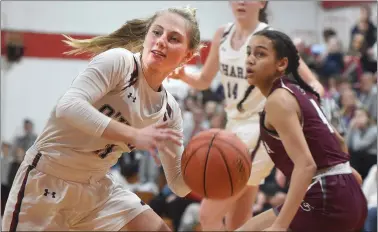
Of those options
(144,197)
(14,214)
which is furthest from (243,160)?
(144,197)

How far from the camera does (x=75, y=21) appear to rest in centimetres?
1202

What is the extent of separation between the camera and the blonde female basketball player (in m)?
3.13

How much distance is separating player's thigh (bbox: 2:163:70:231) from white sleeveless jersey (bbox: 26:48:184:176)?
0.36ft

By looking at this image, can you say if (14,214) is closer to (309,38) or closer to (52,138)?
(52,138)

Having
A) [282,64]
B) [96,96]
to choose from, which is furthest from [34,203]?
[282,64]

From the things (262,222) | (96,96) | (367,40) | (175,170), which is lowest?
(367,40)

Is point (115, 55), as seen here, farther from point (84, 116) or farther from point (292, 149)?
point (292, 149)

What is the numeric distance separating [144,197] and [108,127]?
19.0ft

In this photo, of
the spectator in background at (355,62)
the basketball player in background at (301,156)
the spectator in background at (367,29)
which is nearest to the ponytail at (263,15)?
the basketball player in background at (301,156)

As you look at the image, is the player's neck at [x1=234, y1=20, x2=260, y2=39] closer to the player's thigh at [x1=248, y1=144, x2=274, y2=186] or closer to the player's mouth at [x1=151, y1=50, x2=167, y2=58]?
the player's thigh at [x1=248, y1=144, x2=274, y2=186]

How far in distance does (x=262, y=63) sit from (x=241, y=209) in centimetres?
165

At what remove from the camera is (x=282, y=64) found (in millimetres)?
3662

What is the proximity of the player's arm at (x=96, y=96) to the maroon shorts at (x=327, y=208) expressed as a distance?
119 centimetres

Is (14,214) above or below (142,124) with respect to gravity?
below
